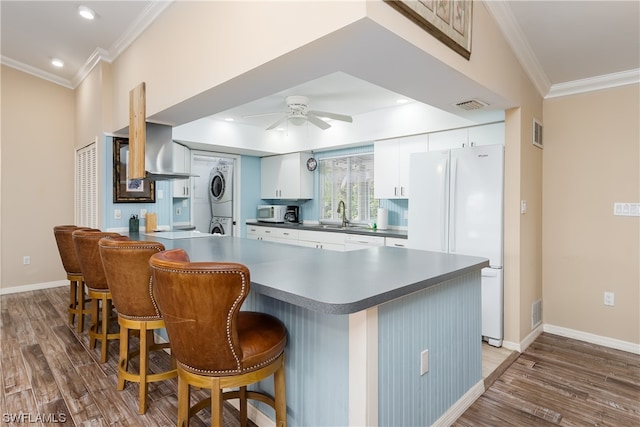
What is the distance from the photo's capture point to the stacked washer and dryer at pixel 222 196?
6117 mm

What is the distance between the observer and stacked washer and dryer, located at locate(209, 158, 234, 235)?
612 centimetres

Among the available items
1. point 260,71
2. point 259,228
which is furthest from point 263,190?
point 260,71

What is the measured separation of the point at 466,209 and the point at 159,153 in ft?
9.97

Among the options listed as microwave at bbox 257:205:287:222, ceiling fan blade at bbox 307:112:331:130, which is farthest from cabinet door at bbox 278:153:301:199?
ceiling fan blade at bbox 307:112:331:130

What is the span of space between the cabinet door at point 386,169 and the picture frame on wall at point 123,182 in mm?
2864

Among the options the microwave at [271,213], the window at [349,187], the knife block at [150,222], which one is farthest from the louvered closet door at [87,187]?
the window at [349,187]

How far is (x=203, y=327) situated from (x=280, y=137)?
4827mm

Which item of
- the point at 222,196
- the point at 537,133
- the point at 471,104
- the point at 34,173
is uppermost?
the point at 471,104

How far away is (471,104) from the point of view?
275 cm

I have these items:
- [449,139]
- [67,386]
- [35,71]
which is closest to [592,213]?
[449,139]

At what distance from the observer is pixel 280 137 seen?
584 centimetres

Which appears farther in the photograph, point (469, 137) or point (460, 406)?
point (469, 137)

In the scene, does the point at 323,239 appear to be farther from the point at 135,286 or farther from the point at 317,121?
the point at 135,286

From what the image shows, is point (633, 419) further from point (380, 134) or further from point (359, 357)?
point (380, 134)
